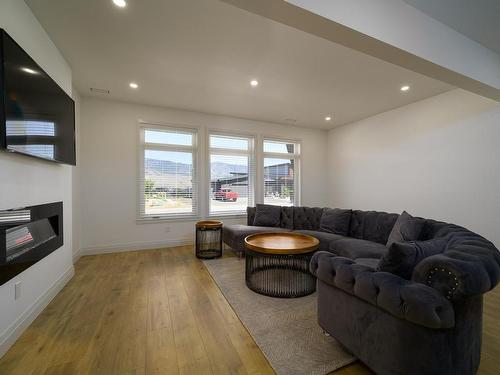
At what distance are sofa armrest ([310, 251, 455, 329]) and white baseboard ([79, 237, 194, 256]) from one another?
356 centimetres

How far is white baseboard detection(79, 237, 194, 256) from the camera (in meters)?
3.92

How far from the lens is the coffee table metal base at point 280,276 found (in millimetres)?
2531

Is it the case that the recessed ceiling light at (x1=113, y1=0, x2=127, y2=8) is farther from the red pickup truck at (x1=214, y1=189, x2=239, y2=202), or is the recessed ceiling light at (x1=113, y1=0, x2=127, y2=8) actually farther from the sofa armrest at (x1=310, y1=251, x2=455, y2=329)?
the red pickup truck at (x1=214, y1=189, x2=239, y2=202)

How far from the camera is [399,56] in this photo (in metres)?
1.92

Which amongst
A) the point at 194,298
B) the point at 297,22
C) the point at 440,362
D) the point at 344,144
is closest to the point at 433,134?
the point at 344,144

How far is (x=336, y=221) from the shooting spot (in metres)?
3.84

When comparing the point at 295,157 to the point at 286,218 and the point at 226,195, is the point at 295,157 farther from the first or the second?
the point at 226,195

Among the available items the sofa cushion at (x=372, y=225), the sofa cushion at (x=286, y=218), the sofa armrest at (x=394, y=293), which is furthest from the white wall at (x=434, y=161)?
the sofa armrest at (x=394, y=293)

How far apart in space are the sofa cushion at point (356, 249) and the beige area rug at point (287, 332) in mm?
789

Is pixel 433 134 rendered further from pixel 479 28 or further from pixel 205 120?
pixel 205 120

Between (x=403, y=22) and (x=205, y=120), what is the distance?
368cm

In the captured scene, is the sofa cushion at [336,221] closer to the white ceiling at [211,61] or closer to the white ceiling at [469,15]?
Answer: the white ceiling at [211,61]

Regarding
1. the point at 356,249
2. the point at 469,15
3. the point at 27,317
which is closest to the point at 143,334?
the point at 27,317

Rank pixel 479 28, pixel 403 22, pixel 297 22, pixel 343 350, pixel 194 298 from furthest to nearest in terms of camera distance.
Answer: pixel 194 298
pixel 479 28
pixel 403 22
pixel 343 350
pixel 297 22
